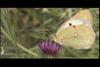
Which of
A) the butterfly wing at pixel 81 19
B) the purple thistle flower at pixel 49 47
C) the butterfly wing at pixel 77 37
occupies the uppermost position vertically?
the butterfly wing at pixel 81 19

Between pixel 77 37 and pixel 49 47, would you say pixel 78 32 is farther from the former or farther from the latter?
pixel 49 47

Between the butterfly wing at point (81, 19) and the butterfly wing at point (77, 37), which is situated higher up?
the butterfly wing at point (81, 19)

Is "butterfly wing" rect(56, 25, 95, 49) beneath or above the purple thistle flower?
above
